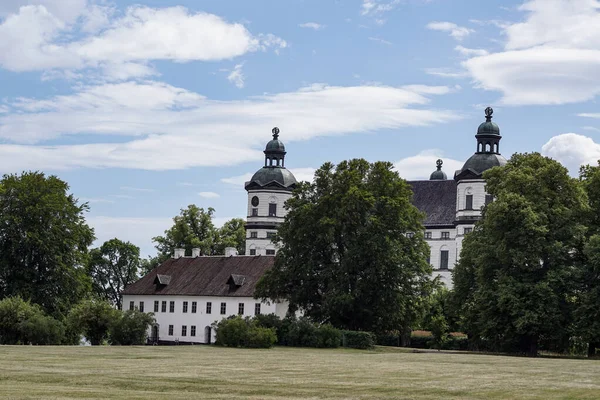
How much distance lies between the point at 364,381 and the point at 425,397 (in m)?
4.86

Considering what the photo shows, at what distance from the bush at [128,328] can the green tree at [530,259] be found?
64.7ft

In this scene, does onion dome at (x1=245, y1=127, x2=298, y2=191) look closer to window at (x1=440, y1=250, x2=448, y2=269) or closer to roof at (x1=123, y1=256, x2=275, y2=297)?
window at (x1=440, y1=250, x2=448, y2=269)

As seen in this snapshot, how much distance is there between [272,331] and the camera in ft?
195

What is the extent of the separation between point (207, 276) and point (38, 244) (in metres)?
18.0

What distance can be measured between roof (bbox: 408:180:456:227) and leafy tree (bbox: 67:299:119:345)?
59510 millimetres

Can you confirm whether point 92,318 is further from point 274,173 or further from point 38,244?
point 274,173

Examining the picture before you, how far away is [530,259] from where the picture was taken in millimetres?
59750

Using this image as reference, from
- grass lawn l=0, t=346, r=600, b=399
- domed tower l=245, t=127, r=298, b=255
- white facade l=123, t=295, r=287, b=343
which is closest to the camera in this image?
grass lawn l=0, t=346, r=600, b=399

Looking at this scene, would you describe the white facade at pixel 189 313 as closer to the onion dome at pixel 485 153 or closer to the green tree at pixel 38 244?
the green tree at pixel 38 244

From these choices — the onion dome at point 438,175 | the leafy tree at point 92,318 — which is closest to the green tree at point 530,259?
the leafy tree at point 92,318

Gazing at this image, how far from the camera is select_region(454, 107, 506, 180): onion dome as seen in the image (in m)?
112

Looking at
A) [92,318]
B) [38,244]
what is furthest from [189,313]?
[92,318]

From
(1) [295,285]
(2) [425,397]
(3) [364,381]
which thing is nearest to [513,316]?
(1) [295,285]

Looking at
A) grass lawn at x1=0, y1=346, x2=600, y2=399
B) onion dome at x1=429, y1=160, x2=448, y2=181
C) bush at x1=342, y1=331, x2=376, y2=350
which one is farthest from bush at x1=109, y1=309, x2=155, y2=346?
onion dome at x1=429, y1=160, x2=448, y2=181
